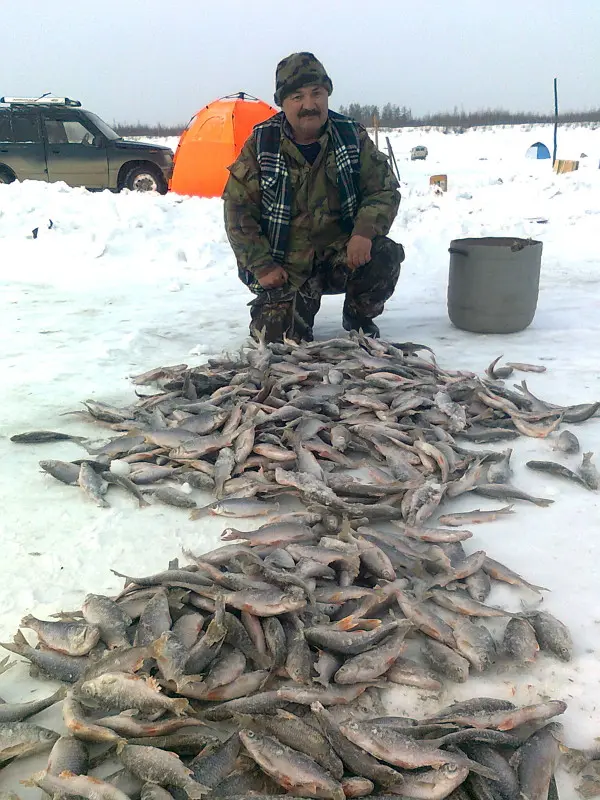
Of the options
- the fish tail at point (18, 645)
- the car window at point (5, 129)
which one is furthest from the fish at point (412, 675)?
the car window at point (5, 129)

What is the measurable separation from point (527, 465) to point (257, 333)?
2.36 m

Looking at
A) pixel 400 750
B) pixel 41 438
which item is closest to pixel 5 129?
pixel 41 438

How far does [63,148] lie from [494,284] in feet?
36.8

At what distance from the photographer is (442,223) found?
952 centimetres

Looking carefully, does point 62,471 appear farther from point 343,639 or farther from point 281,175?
point 281,175

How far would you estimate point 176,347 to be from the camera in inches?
213

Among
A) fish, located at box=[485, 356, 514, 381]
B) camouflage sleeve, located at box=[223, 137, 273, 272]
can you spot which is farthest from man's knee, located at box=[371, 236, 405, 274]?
fish, located at box=[485, 356, 514, 381]

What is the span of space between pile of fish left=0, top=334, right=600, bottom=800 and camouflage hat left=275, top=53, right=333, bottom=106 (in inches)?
102

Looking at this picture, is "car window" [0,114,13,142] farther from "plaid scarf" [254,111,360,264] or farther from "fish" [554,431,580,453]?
"fish" [554,431,580,453]

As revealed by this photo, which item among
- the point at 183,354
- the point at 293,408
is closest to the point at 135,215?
the point at 183,354

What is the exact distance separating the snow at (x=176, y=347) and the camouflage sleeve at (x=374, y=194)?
1.06m

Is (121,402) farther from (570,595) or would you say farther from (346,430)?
(570,595)

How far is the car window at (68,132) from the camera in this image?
1334cm

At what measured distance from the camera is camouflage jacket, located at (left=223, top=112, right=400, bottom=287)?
4992mm
